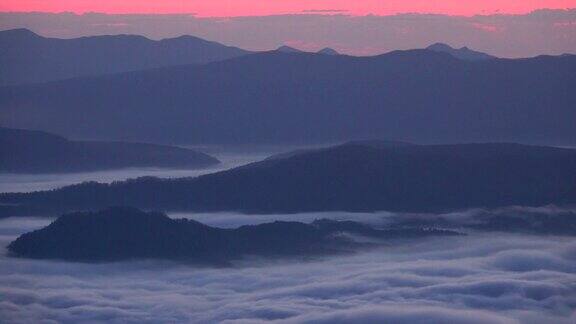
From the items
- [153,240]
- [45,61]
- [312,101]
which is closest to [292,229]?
[153,240]

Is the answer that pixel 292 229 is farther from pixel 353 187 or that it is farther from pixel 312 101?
pixel 312 101

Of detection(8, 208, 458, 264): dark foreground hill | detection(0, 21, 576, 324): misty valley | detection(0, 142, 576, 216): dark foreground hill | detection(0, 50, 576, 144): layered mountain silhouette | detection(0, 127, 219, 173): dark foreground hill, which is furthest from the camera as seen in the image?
detection(0, 50, 576, 144): layered mountain silhouette

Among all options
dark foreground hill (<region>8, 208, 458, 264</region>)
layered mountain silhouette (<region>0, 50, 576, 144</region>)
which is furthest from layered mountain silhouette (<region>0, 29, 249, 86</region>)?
dark foreground hill (<region>8, 208, 458, 264</region>)

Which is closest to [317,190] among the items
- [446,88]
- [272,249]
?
[272,249]

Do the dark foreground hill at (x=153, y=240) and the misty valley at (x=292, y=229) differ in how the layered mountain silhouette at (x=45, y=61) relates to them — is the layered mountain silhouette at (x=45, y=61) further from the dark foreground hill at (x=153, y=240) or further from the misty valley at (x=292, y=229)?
the dark foreground hill at (x=153, y=240)

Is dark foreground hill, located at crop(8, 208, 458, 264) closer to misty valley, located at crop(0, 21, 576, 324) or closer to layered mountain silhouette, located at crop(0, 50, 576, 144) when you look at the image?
misty valley, located at crop(0, 21, 576, 324)

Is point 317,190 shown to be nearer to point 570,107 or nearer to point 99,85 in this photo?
point 570,107
